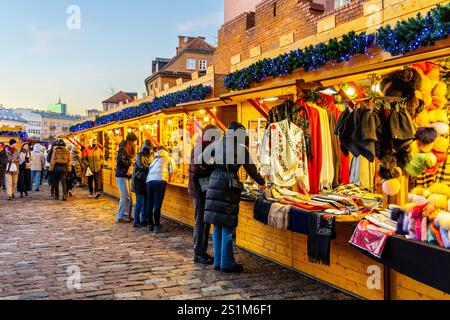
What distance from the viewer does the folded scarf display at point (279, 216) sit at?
18.5 feet

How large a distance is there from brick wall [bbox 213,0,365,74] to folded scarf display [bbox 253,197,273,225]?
2.87m

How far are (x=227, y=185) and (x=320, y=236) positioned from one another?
155 cm

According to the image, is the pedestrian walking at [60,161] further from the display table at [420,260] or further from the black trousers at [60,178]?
the display table at [420,260]

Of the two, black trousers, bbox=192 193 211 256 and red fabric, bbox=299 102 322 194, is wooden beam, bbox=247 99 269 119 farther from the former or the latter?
black trousers, bbox=192 193 211 256

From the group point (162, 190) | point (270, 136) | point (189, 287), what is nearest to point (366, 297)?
point (189, 287)

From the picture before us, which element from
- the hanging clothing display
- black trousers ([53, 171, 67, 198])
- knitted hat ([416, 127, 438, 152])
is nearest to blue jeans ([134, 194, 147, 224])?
the hanging clothing display

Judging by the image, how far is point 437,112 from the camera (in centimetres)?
456

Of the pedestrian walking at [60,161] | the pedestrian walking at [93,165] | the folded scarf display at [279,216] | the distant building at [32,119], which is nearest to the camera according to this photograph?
the folded scarf display at [279,216]

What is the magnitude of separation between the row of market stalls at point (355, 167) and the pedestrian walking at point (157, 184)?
5.02 ft

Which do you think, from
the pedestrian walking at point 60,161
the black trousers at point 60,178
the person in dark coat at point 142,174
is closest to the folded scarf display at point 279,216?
the person in dark coat at point 142,174

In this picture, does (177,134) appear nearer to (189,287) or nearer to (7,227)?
(7,227)

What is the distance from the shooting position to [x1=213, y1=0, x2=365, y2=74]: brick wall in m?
7.03

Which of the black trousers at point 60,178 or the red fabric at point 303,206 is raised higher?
the red fabric at point 303,206

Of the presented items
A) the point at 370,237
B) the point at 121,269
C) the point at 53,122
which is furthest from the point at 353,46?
the point at 53,122
